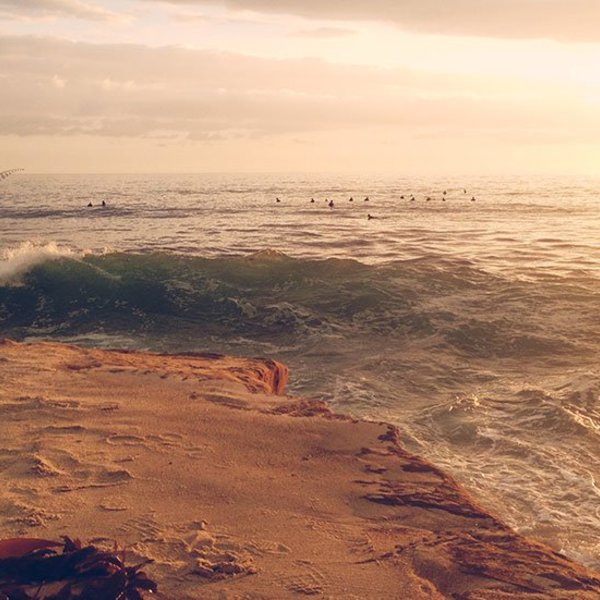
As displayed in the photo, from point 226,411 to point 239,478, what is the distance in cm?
151

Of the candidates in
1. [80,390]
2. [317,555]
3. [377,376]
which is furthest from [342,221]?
[317,555]

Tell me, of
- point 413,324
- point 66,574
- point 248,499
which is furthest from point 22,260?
point 66,574

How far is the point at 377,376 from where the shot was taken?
11312 mm

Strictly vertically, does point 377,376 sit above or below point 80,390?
below

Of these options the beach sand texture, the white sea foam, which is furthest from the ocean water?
the beach sand texture

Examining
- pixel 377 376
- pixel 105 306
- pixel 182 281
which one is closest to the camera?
pixel 377 376

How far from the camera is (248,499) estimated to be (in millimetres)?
5070

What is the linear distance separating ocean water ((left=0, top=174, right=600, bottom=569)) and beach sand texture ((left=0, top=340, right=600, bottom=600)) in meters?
1.59

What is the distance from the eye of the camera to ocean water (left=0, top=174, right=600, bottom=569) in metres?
7.84

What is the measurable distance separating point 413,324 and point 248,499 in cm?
1043

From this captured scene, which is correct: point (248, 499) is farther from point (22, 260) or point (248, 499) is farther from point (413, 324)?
point (22, 260)

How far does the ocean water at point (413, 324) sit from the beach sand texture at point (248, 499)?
159 cm

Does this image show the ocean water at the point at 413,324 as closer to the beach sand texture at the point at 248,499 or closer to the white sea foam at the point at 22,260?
the white sea foam at the point at 22,260

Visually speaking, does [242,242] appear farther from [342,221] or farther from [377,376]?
[377,376]
